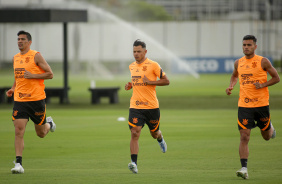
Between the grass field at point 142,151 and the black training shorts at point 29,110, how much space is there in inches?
35.6

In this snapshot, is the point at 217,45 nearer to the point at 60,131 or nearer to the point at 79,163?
the point at 60,131

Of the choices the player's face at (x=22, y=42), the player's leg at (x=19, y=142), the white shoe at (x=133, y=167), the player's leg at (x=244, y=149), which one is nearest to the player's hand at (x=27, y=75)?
the player's face at (x=22, y=42)

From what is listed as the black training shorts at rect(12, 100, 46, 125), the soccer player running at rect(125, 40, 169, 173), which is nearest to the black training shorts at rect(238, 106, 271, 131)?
the soccer player running at rect(125, 40, 169, 173)

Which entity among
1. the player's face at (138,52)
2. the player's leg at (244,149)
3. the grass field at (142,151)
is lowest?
the grass field at (142,151)

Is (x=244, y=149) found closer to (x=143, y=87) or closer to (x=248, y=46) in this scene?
(x=248, y=46)

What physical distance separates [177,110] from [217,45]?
41861 millimetres

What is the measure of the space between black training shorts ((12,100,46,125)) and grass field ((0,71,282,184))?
905mm

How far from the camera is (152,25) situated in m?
66.3

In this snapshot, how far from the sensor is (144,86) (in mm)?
11227

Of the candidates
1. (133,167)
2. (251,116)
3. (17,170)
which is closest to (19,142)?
(17,170)

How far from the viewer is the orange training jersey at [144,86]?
441 inches

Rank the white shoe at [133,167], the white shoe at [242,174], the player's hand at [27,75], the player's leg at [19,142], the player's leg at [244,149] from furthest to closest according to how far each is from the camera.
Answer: the player's hand at [27,75] → the player's leg at [19,142] → the white shoe at [133,167] → the player's leg at [244,149] → the white shoe at [242,174]

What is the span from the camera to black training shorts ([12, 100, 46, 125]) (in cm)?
1119

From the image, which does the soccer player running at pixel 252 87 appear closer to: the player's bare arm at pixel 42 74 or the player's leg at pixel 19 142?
the player's bare arm at pixel 42 74
